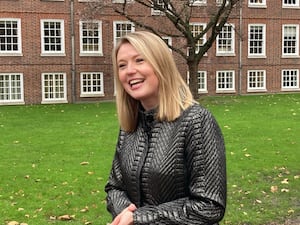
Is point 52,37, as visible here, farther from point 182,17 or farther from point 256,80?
point 256,80

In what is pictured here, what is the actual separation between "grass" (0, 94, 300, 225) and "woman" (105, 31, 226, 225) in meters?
4.31

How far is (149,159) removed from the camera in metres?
2.42

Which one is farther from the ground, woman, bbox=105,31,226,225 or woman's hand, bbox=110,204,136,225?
woman, bbox=105,31,226,225

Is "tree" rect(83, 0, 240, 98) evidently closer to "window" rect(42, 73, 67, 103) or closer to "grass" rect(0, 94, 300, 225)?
"window" rect(42, 73, 67, 103)

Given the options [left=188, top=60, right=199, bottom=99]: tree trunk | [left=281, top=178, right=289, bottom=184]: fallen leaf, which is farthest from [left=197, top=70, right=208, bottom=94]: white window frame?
[left=281, top=178, right=289, bottom=184]: fallen leaf

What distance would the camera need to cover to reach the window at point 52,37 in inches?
1208

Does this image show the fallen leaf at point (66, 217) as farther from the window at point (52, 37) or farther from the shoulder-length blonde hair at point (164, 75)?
the window at point (52, 37)

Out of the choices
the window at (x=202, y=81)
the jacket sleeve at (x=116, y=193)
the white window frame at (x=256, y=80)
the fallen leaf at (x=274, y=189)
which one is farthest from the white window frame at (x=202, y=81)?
the jacket sleeve at (x=116, y=193)

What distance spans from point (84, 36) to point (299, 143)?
2130cm

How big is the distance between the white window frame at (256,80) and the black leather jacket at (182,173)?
3381 cm

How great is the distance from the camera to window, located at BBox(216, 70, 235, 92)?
34934 mm

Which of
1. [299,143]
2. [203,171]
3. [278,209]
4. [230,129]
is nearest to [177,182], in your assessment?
[203,171]

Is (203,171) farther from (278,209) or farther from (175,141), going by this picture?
(278,209)

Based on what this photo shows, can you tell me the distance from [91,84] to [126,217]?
2966 cm
